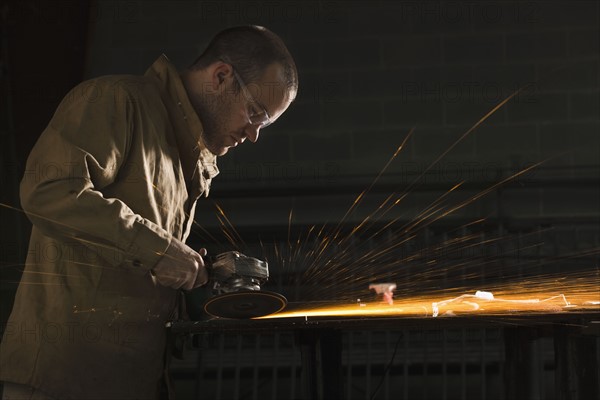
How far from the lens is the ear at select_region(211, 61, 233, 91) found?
2920mm

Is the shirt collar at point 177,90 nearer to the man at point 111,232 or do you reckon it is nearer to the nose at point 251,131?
the man at point 111,232

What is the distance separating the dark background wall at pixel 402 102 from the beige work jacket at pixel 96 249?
322 cm

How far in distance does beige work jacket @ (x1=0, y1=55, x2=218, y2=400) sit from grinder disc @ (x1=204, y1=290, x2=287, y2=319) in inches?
6.7

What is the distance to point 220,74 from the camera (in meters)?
2.93

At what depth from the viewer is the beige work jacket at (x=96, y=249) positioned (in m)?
2.51

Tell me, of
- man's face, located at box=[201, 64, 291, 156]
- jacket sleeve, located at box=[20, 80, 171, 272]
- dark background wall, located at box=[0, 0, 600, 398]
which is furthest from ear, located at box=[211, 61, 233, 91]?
dark background wall, located at box=[0, 0, 600, 398]

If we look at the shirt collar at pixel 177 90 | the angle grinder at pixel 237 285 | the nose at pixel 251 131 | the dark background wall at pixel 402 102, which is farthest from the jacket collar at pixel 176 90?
the dark background wall at pixel 402 102

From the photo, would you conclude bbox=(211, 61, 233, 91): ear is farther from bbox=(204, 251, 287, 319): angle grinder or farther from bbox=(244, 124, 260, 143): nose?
bbox=(204, 251, 287, 319): angle grinder

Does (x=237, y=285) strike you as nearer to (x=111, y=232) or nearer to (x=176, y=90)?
(x=111, y=232)

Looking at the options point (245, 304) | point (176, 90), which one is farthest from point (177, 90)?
point (245, 304)

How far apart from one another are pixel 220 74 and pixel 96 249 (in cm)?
66

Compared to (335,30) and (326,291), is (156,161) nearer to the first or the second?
(326,291)

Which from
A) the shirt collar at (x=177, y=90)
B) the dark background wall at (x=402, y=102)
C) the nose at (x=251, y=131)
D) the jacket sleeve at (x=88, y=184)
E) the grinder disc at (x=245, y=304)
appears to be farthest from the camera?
the dark background wall at (x=402, y=102)

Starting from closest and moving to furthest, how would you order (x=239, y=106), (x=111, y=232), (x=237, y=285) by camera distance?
(x=111, y=232)
(x=237, y=285)
(x=239, y=106)
